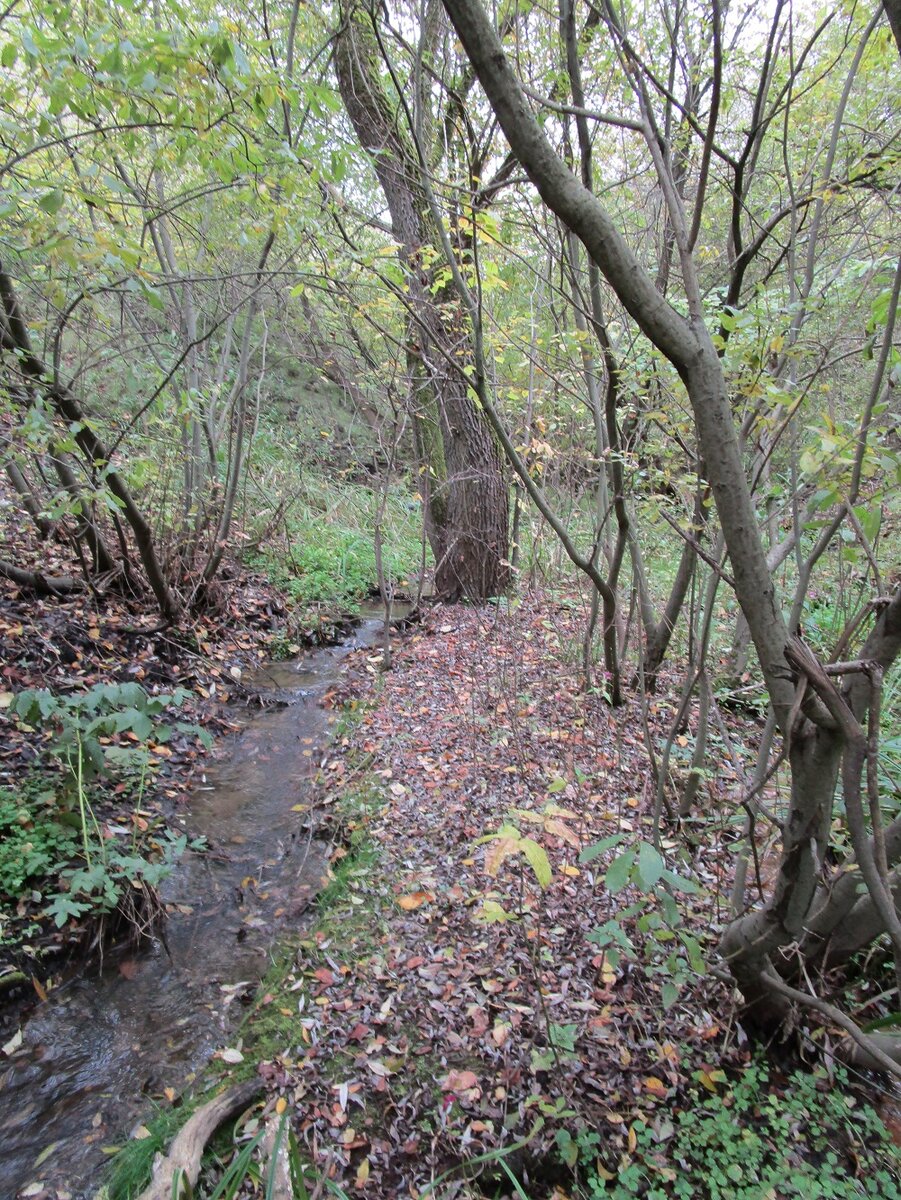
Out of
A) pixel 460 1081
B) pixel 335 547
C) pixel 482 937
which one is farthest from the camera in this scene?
pixel 335 547

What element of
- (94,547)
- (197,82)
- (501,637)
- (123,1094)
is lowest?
(123,1094)

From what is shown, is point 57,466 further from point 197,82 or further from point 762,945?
point 762,945

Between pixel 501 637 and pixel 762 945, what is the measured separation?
436cm

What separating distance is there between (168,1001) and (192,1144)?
0.92m

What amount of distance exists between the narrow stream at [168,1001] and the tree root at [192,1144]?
35 centimetres

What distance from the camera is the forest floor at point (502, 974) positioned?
2.12m

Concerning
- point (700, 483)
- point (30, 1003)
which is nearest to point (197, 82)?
point (700, 483)

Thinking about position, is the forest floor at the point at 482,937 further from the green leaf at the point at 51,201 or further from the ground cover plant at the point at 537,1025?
the green leaf at the point at 51,201

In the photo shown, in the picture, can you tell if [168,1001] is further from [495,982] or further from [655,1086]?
[655,1086]

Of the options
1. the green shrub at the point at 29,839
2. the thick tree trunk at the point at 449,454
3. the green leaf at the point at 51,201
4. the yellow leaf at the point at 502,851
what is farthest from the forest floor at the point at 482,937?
the green leaf at the point at 51,201

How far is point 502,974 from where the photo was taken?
273 cm

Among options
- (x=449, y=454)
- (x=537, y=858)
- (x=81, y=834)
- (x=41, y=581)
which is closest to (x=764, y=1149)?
(x=537, y=858)

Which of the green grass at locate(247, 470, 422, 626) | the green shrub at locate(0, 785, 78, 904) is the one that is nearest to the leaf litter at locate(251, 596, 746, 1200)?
the green shrub at locate(0, 785, 78, 904)

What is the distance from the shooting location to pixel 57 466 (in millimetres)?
5230
